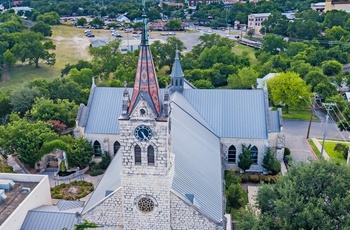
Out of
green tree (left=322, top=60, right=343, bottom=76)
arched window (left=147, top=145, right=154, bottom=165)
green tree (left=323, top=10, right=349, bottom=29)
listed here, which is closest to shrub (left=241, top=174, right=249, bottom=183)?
arched window (left=147, top=145, right=154, bottom=165)

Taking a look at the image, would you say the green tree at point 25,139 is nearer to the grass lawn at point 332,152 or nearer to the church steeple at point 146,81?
the church steeple at point 146,81

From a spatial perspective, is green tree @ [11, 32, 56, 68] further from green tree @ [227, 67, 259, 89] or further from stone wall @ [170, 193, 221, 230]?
stone wall @ [170, 193, 221, 230]

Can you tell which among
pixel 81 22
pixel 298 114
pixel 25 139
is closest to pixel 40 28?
pixel 81 22

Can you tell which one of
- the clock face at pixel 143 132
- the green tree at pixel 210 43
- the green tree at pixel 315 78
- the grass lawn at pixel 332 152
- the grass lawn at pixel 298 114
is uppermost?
the clock face at pixel 143 132

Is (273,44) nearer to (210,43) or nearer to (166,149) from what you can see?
(210,43)

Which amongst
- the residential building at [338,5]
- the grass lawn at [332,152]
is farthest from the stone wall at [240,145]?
the residential building at [338,5]
